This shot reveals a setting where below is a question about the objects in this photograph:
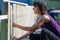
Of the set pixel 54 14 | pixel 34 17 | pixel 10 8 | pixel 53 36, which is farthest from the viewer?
pixel 54 14

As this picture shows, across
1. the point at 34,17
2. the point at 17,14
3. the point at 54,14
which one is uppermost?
the point at 17,14

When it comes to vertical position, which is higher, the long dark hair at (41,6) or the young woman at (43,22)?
the long dark hair at (41,6)

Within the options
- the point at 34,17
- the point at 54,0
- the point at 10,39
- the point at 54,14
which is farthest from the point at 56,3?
the point at 10,39

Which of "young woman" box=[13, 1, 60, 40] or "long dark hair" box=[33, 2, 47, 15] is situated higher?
"long dark hair" box=[33, 2, 47, 15]

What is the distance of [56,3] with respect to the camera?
32.3 ft

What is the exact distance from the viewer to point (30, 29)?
3.46 metres

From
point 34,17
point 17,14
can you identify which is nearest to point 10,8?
point 17,14

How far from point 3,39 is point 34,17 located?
231 cm

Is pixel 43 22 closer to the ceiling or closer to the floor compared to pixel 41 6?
closer to the floor

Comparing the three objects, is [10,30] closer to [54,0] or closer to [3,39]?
[3,39]

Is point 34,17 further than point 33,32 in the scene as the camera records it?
Yes

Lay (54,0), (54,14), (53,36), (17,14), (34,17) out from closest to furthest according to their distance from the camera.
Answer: (53,36) < (17,14) < (34,17) < (54,14) < (54,0)

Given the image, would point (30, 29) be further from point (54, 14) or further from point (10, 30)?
point (54, 14)

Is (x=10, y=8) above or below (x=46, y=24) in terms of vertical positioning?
above
